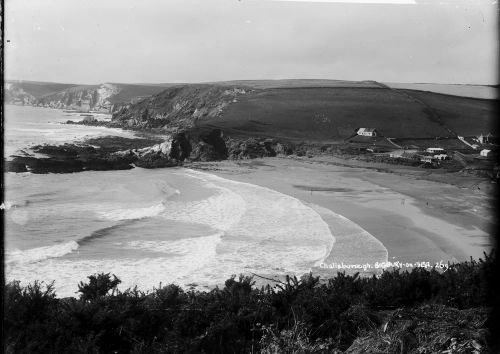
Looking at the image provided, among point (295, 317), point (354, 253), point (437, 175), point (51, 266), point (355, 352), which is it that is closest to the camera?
point (355, 352)

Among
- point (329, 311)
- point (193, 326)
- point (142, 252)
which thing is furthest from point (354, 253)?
point (142, 252)

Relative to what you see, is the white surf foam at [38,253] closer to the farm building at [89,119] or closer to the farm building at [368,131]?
the farm building at [89,119]

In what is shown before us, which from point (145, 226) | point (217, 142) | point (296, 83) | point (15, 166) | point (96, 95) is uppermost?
point (296, 83)

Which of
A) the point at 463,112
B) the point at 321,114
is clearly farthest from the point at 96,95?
the point at 463,112

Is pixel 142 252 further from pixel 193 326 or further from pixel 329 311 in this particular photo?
pixel 329 311

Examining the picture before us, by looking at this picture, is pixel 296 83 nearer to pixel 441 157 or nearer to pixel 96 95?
pixel 441 157

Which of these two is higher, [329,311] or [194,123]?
[194,123]
